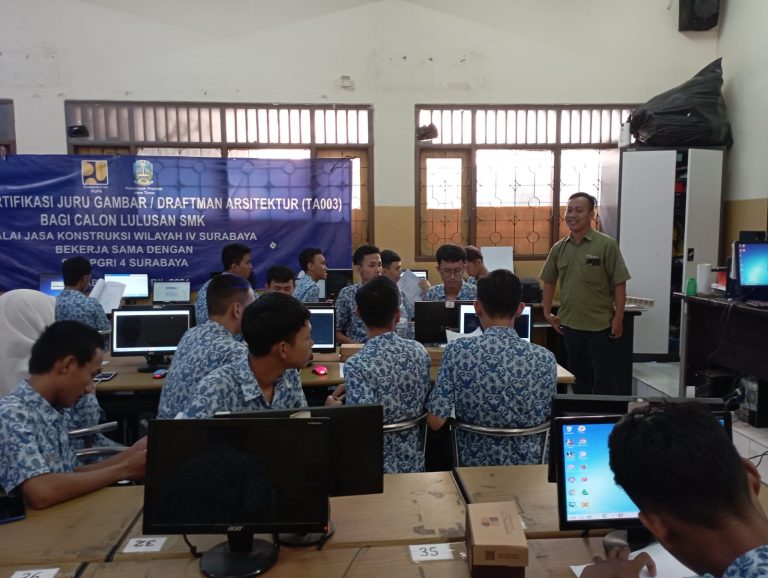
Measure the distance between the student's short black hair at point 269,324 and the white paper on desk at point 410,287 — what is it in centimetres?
329

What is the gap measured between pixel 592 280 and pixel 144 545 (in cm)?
377

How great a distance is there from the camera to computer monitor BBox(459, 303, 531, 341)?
391 cm

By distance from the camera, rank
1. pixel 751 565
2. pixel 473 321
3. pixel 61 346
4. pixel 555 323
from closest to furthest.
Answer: pixel 751 565
pixel 61 346
pixel 473 321
pixel 555 323

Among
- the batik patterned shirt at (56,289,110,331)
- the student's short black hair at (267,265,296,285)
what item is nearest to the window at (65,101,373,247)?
the batik patterned shirt at (56,289,110,331)

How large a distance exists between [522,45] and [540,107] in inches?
30.1

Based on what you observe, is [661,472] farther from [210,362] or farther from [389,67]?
[389,67]

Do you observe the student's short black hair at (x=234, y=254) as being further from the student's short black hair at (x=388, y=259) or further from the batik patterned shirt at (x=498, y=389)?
the batik patterned shirt at (x=498, y=389)

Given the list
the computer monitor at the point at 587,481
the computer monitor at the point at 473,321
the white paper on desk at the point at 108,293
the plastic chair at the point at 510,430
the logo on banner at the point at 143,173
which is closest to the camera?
the computer monitor at the point at 587,481

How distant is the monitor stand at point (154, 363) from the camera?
399 cm

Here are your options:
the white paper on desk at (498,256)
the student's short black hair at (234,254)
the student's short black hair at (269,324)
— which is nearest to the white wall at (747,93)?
the white paper on desk at (498,256)

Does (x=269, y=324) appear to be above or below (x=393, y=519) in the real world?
above

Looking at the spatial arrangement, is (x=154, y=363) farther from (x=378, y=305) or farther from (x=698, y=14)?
(x=698, y=14)

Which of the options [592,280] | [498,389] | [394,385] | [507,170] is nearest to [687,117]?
[507,170]

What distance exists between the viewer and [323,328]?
411 cm
